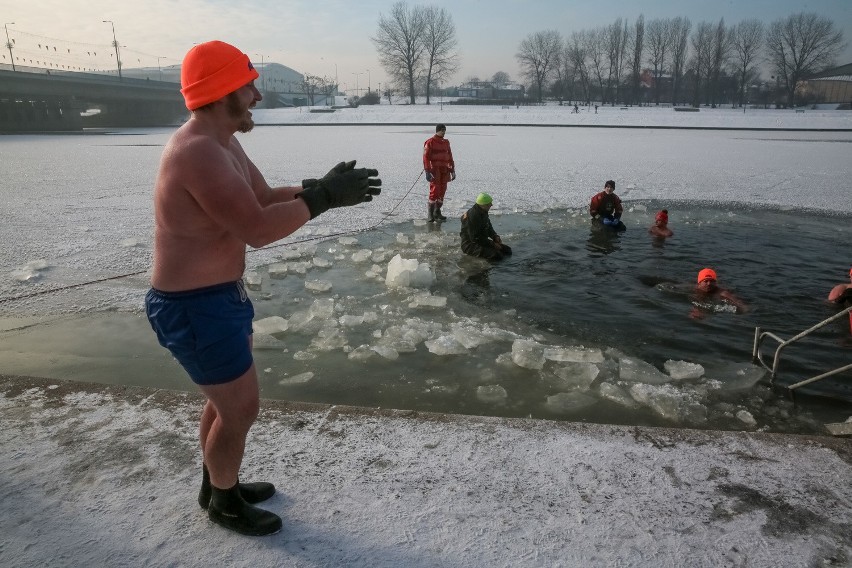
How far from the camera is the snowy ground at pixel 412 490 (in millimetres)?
1966

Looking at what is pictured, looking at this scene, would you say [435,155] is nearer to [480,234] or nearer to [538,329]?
[480,234]

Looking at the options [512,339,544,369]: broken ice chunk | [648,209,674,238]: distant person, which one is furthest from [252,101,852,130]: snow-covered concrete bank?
[512,339,544,369]: broken ice chunk

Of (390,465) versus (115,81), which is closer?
(390,465)

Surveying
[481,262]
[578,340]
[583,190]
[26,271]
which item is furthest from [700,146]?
[26,271]

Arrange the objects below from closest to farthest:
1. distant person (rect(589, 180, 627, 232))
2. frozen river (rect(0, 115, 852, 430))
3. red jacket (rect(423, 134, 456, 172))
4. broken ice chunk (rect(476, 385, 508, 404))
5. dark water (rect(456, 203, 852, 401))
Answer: broken ice chunk (rect(476, 385, 508, 404)) < frozen river (rect(0, 115, 852, 430)) < dark water (rect(456, 203, 852, 401)) < distant person (rect(589, 180, 627, 232)) < red jacket (rect(423, 134, 456, 172))

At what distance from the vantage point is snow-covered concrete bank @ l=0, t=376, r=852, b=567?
77.3 inches

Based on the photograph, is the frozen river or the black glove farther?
the frozen river

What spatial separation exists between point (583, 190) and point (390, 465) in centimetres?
1125

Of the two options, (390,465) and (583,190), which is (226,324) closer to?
(390,465)

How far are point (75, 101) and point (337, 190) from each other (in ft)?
211

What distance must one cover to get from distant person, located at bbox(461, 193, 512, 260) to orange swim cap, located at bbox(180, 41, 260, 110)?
18.6 ft

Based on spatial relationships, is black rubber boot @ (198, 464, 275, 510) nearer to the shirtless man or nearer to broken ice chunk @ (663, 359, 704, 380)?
the shirtless man

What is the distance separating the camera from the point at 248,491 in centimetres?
221

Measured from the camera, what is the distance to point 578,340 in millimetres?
4734
